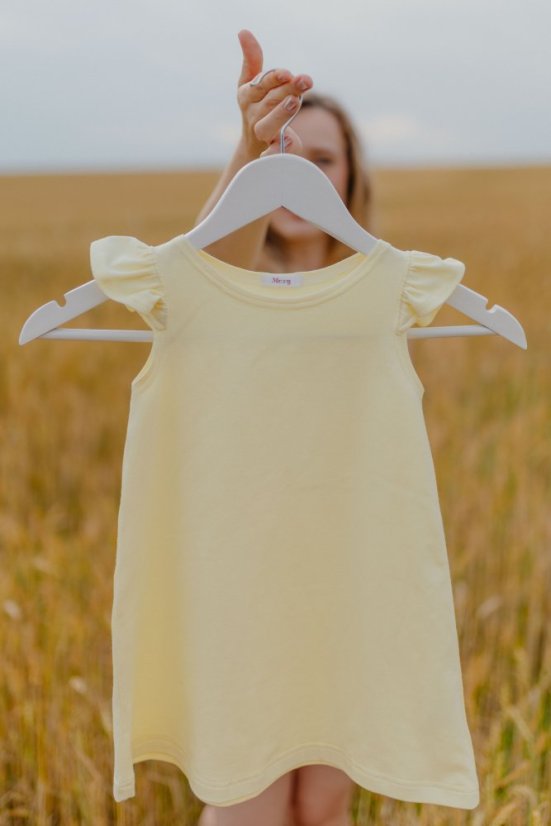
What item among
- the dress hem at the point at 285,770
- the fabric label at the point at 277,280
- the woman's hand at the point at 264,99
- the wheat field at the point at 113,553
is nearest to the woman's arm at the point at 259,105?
the woman's hand at the point at 264,99

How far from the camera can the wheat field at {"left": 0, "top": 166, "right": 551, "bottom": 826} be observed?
4.36 feet

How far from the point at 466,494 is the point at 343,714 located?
132 centimetres

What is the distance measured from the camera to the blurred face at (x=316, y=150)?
47.4 inches

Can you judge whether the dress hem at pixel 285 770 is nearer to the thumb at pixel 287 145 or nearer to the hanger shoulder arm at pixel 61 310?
the hanger shoulder arm at pixel 61 310

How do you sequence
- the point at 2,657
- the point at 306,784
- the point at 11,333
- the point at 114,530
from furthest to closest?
the point at 11,333 → the point at 114,530 → the point at 2,657 → the point at 306,784

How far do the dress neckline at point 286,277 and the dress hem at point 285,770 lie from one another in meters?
0.56

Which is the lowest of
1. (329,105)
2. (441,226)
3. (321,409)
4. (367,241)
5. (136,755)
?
(136,755)

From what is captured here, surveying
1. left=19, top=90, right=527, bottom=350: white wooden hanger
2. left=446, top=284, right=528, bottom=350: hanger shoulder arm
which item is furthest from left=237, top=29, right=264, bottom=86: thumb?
left=446, top=284, right=528, bottom=350: hanger shoulder arm

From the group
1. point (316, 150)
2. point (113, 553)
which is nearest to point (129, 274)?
point (316, 150)

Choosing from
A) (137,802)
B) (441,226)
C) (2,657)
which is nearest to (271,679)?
(137,802)

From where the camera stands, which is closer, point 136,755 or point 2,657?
point 136,755

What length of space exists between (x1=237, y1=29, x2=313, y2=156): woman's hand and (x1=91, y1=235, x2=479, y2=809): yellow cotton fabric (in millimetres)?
175

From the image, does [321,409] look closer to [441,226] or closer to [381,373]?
[381,373]

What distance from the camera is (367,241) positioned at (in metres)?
0.84
